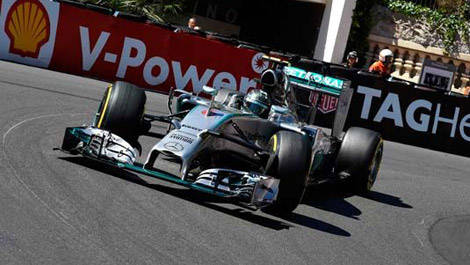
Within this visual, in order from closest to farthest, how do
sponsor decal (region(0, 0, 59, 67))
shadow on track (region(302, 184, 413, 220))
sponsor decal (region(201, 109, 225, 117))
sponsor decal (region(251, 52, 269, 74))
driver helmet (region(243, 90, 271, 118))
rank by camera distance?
sponsor decal (region(201, 109, 225, 117)) < shadow on track (region(302, 184, 413, 220)) < driver helmet (region(243, 90, 271, 118)) < sponsor decal (region(0, 0, 59, 67)) < sponsor decal (region(251, 52, 269, 74))

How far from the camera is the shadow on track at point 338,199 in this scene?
8.93m

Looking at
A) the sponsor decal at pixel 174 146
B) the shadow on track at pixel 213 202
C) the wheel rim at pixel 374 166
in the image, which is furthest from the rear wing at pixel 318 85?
the sponsor decal at pixel 174 146

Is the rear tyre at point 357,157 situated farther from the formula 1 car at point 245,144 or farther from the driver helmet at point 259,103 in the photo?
the driver helmet at point 259,103

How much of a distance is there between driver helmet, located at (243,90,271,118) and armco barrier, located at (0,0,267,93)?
807 centimetres

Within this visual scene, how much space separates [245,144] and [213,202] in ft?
1.92

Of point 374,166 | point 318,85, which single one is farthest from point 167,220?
point 374,166

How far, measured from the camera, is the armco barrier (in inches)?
653

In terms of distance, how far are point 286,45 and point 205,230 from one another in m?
24.0

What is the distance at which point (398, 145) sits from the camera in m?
16.7

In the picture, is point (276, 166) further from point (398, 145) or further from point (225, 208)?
point (398, 145)

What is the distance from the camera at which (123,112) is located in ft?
27.9

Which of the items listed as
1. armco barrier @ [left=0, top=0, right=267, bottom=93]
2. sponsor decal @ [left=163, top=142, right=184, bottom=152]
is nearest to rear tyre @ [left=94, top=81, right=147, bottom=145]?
sponsor decal @ [left=163, top=142, right=184, bottom=152]

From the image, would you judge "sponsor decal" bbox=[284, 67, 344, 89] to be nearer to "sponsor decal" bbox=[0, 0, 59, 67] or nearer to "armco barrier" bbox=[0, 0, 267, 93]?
"armco barrier" bbox=[0, 0, 267, 93]

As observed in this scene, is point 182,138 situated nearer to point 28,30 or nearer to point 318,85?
point 318,85
